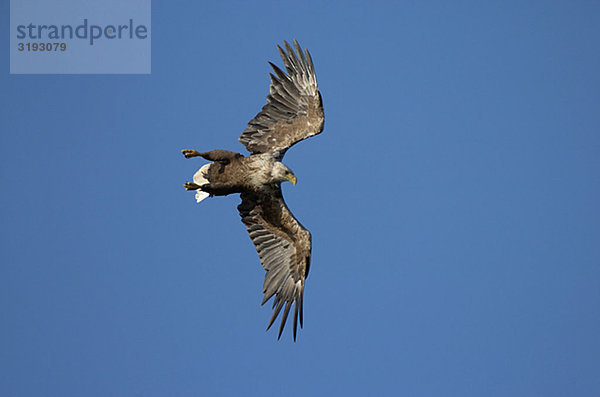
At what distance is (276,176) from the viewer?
13.4 meters

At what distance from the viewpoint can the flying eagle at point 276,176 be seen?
1341 centimetres

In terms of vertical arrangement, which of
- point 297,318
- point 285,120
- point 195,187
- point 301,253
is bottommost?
point 297,318

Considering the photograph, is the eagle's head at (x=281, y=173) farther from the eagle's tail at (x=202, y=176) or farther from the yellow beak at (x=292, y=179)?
the eagle's tail at (x=202, y=176)

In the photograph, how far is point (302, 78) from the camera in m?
13.8

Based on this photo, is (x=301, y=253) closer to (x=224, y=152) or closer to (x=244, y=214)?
(x=244, y=214)

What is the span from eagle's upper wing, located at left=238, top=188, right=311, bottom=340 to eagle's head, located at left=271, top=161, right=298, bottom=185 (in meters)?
0.41

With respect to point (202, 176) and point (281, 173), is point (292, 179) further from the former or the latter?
point (202, 176)

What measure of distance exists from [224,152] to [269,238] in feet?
4.83

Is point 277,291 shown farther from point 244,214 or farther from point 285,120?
point 285,120

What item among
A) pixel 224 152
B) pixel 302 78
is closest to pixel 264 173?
pixel 224 152

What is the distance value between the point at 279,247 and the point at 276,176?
3.80 ft

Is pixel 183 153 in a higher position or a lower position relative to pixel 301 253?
higher

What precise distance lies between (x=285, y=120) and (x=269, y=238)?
5.51 feet

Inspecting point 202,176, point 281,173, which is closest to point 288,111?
point 281,173
